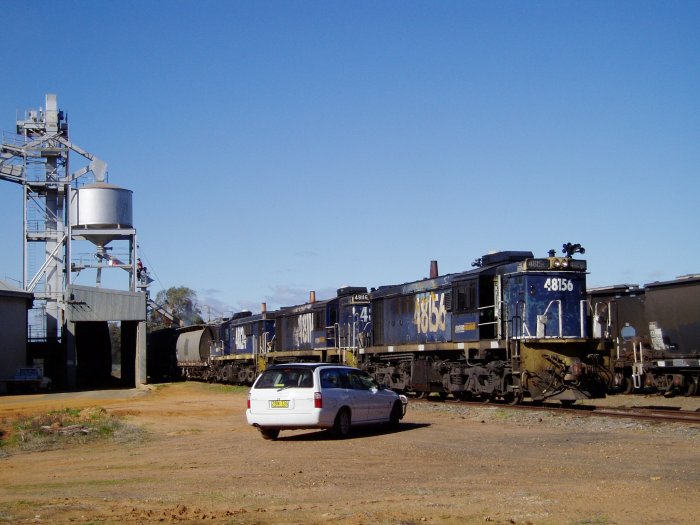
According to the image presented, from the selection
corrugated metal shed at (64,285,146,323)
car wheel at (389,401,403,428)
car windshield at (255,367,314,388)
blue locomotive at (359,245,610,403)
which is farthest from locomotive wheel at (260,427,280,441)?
corrugated metal shed at (64,285,146,323)

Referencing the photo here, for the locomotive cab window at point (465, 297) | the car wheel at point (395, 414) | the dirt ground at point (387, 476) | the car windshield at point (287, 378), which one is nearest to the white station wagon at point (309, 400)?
the car windshield at point (287, 378)

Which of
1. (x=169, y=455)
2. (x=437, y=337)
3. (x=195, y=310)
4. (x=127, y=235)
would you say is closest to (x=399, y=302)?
(x=437, y=337)

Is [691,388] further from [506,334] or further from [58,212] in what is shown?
[58,212]

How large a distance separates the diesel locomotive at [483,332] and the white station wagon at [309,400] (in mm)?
5912

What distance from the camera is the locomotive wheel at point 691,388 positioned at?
27606mm

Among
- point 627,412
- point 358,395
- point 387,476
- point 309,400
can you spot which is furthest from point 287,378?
point 627,412

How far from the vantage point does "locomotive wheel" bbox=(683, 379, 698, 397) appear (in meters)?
27.6

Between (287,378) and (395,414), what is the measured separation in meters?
2.99

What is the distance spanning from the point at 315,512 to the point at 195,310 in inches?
4603

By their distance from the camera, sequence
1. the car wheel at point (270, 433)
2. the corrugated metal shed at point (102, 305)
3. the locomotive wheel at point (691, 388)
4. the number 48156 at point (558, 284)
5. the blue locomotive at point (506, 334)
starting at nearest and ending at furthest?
the car wheel at point (270, 433), the blue locomotive at point (506, 334), the number 48156 at point (558, 284), the locomotive wheel at point (691, 388), the corrugated metal shed at point (102, 305)

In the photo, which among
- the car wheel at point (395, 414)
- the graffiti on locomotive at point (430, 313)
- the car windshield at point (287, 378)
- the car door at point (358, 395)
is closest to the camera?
the car windshield at point (287, 378)

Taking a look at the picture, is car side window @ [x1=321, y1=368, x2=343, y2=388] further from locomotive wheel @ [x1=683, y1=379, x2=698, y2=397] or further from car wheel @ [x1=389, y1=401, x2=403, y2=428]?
locomotive wheel @ [x1=683, y1=379, x2=698, y2=397]

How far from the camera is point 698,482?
10.5 m

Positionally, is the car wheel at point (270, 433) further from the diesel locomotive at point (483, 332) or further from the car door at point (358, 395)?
the diesel locomotive at point (483, 332)
